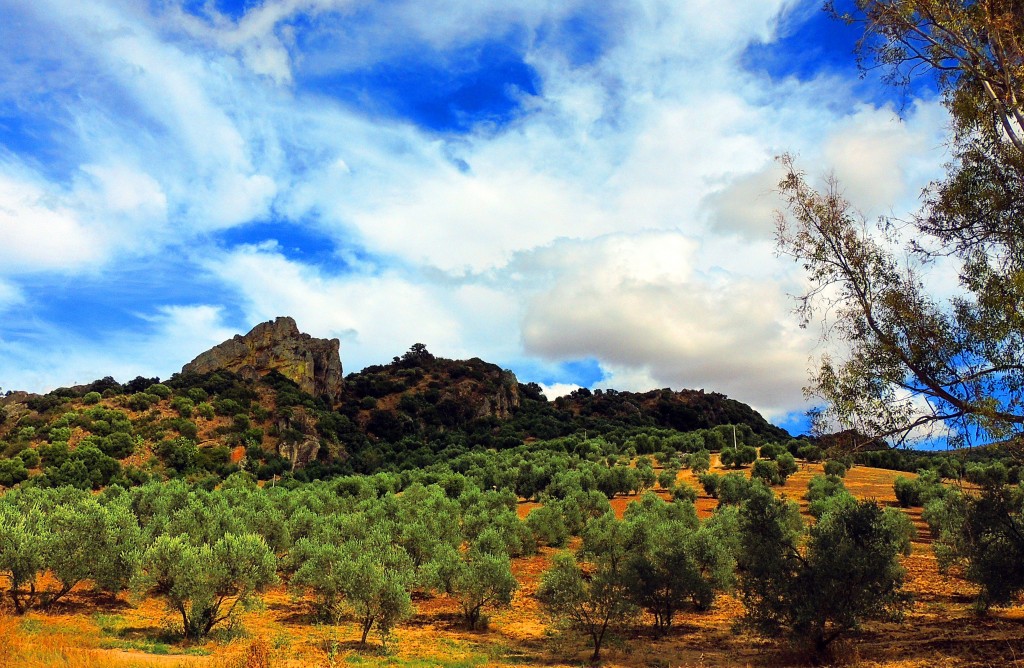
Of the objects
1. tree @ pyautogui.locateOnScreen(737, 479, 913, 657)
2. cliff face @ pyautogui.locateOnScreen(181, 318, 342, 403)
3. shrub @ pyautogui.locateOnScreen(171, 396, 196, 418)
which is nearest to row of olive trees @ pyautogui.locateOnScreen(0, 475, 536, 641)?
tree @ pyautogui.locateOnScreen(737, 479, 913, 657)

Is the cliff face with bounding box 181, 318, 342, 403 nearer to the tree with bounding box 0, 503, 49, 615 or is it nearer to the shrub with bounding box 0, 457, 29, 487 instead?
the shrub with bounding box 0, 457, 29, 487

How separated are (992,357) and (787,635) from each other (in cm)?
1060

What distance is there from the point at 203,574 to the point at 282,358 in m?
103

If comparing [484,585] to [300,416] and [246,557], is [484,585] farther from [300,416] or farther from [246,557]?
[300,416]

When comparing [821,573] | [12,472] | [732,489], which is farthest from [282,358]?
[821,573]

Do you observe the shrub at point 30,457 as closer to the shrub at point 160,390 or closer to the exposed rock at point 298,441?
the shrub at point 160,390

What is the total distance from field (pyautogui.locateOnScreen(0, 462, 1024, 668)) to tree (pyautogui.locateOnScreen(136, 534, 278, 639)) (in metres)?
1.02

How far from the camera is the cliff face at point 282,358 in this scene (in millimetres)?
118125

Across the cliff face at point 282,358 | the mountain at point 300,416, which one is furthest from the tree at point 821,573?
the cliff face at point 282,358

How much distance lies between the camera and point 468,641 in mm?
24688

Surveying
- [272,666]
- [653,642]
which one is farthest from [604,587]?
[272,666]

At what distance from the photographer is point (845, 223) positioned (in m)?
19.0

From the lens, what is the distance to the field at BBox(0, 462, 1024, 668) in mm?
17812

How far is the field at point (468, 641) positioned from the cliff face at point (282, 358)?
91.5 meters
